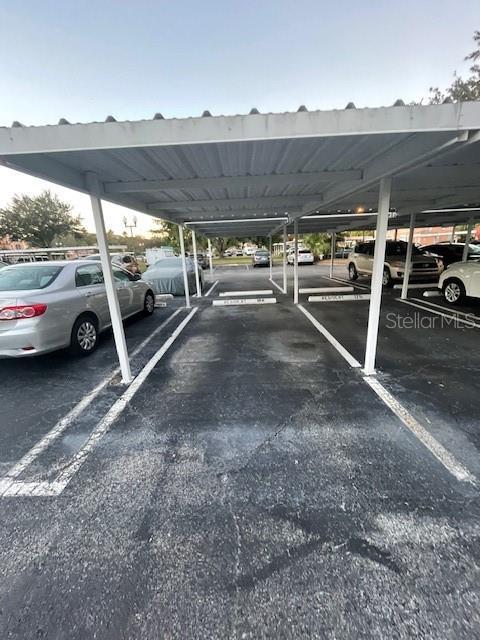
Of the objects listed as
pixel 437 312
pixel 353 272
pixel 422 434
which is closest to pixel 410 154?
pixel 422 434

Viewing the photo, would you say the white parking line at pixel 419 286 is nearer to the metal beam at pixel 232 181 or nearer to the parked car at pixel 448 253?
the parked car at pixel 448 253

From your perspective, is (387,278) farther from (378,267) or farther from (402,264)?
(378,267)

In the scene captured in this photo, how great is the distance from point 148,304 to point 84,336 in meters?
3.11

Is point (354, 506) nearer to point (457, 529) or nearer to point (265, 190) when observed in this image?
point (457, 529)

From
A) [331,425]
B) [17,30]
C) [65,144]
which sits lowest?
[331,425]

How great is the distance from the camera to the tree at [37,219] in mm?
38312

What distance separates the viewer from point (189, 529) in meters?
1.90

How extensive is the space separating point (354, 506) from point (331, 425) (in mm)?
969

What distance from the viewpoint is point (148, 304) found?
7.95 metres

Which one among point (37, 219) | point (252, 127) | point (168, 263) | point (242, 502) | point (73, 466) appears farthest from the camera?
point (37, 219)

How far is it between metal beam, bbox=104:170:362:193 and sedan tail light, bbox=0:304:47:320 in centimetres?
188

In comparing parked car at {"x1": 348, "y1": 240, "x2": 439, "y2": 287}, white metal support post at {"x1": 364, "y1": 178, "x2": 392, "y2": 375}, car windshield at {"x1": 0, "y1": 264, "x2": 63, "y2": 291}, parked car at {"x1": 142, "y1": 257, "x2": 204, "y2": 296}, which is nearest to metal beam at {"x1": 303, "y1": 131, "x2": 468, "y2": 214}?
white metal support post at {"x1": 364, "y1": 178, "x2": 392, "y2": 375}

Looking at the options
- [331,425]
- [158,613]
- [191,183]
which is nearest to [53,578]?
[158,613]

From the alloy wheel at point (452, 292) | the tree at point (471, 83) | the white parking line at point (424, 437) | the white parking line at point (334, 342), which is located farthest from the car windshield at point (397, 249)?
the tree at point (471, 83)
